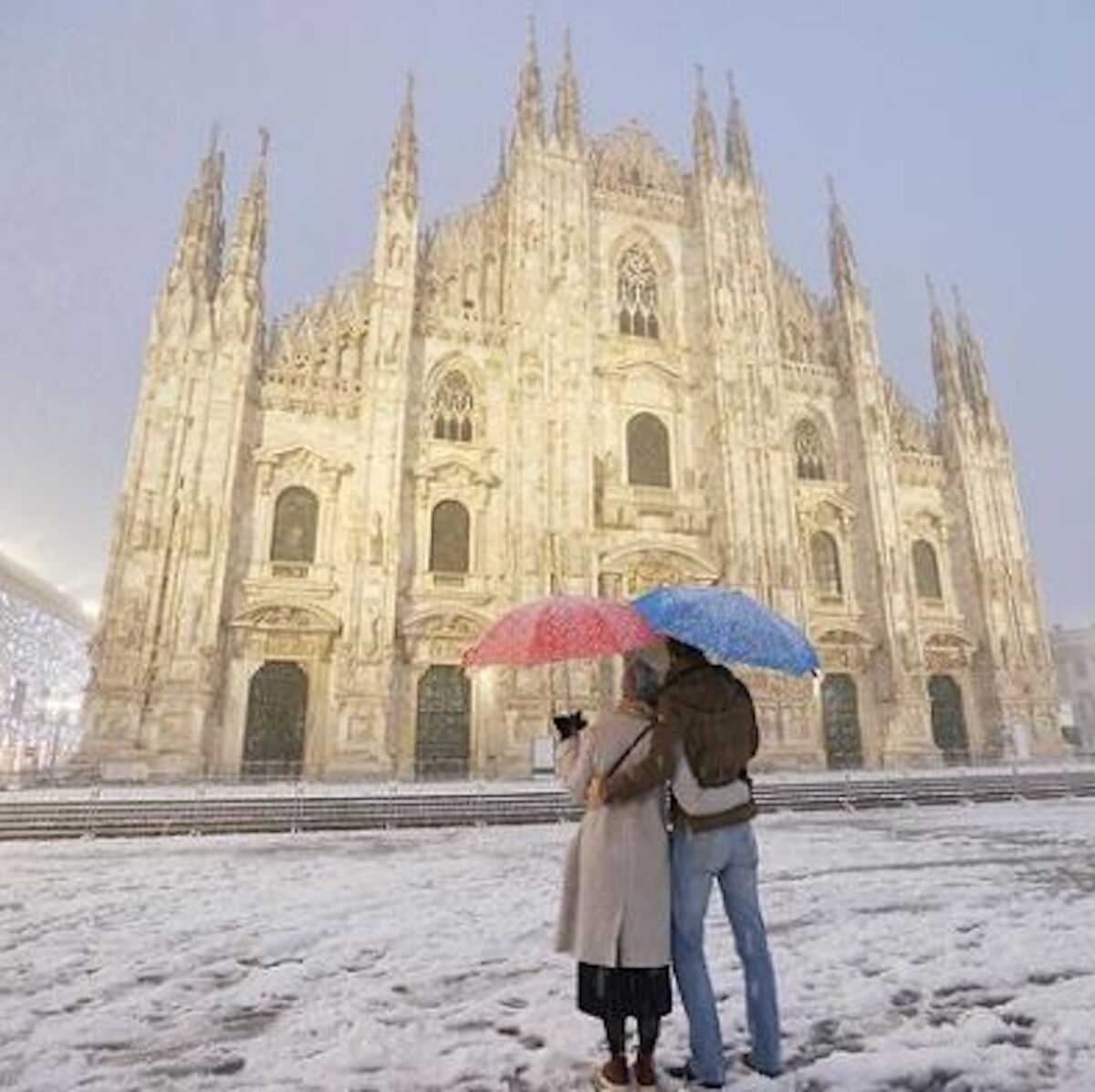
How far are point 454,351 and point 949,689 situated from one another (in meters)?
20.2

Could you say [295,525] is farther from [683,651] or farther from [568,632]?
[683,651]

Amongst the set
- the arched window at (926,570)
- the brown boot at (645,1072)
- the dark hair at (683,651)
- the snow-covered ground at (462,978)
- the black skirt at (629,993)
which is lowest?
the snow-covered ground at (462,978)

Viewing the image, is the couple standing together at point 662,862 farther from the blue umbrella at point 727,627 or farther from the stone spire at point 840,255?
the stone spire at point 840,255

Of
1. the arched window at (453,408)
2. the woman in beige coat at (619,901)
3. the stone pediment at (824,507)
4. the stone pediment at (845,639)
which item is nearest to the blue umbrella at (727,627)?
the woman in beige coat at (619,901)

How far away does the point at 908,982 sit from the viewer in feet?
12.5

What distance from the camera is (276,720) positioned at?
19.6m

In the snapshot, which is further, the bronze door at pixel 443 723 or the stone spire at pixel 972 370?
the stone spire at pixel 972 370

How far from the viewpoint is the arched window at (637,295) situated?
26.8 m

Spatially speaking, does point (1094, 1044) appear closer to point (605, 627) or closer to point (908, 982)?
point (908, 982)

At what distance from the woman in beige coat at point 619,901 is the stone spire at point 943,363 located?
29.7 m

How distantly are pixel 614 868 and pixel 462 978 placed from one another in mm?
1985

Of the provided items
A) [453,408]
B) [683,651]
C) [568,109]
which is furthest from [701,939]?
[568,109]

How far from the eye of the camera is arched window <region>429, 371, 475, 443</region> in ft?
A: 76.1

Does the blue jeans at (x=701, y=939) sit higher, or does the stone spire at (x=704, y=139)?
the stone spire at (x=704, y=139)
